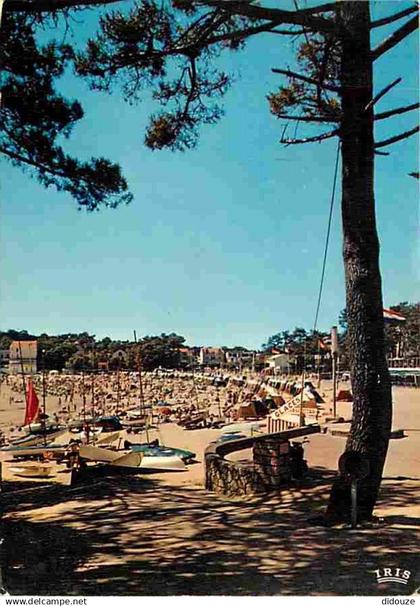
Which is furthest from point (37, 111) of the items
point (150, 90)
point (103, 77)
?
point (150, 90)

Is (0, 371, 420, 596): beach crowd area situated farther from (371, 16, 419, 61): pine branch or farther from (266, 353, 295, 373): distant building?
(371, 16, 419, 61): pine branch

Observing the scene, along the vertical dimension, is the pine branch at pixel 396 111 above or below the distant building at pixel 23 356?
above

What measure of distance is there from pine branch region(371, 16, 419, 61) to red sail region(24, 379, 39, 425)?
145 centimetres

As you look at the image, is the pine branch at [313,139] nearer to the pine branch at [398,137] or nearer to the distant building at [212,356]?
the pine branch at [398,137]

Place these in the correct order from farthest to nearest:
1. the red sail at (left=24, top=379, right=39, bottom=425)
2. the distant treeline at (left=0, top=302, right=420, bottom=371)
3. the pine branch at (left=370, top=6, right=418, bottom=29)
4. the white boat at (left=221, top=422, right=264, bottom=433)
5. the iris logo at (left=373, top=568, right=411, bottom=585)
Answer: the white boat at (left=221, top=422, right=264, bottom=433) < the red sail at (left=24, top=379, right=39, bottom=425) < the distant treeline at (left=0, top=302, right=420, bottom=371) < the pine branch at (left=370, top=6, right=418, bottom=29) < the iris logo at (left=373, top=568, right=411, bottom=585)

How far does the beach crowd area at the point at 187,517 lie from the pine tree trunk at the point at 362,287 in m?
0.06

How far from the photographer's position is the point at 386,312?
1901mm

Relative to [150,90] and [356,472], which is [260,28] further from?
[356,472]

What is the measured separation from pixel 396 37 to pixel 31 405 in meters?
1.58

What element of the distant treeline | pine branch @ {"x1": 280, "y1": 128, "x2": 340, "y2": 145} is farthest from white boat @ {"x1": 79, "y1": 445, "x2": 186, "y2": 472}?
pine branch @ {"x1": 280, "y1": 128, "x2": 340, "y2": 145}

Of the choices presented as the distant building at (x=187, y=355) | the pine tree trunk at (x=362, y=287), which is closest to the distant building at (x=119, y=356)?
the distant building at (x=187, y=355)

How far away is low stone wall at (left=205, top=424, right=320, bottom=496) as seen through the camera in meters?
2.40

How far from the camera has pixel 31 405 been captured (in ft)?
6.57

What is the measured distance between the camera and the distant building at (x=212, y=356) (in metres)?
2.02
